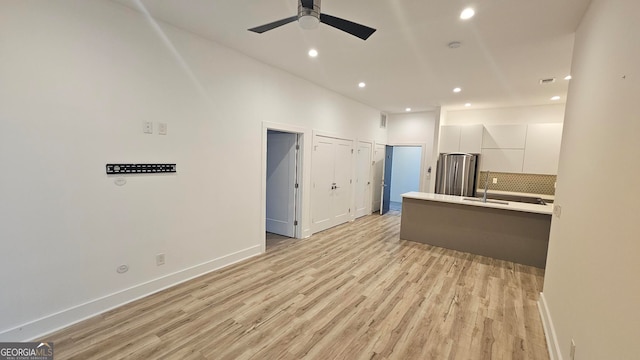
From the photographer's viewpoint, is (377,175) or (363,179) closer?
(363,179)

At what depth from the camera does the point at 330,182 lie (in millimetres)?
5621

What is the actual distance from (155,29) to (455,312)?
437 centimetres

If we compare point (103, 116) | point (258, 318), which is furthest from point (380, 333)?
point (103, 116)

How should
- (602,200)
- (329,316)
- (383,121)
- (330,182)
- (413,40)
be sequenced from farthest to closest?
(383,121)
(330,182)
(413,40)
(329,316)
(602,200)

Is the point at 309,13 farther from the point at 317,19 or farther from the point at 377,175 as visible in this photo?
the point at 377,175

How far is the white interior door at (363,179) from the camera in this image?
6649 millimetres

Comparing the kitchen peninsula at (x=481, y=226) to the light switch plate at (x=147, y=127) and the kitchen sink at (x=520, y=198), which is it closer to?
the kitchen sink at (x=520, y=198)

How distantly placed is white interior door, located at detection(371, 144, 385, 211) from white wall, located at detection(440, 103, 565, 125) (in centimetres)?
178

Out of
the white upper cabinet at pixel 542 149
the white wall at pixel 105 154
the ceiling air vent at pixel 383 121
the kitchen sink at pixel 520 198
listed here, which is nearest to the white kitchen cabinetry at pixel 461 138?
the white upper cabinet at pixel 542 149

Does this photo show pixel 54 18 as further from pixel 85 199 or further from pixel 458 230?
pixel 458 230

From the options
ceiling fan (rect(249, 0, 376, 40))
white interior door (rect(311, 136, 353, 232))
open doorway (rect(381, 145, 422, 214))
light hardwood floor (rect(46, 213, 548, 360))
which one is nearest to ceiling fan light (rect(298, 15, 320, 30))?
ceiling fan (rect(249, 0, 376, 40))

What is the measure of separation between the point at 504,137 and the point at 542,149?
2.37 feet

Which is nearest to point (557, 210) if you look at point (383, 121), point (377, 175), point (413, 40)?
point (413, 40)

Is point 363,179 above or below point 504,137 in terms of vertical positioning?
below
